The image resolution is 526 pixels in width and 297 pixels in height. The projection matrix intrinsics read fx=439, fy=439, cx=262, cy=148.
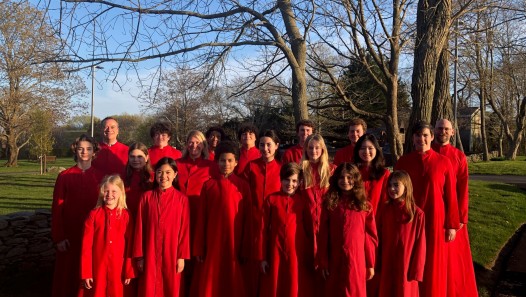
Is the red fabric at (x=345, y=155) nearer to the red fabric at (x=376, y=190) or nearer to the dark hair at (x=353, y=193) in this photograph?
the red fabric at (x=376, y=190)

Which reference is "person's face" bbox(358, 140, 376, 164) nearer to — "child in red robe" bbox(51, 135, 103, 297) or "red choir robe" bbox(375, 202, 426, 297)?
"red choir robe" bbox(375, 202, 426, 297)

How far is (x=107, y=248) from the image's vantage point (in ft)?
13.2

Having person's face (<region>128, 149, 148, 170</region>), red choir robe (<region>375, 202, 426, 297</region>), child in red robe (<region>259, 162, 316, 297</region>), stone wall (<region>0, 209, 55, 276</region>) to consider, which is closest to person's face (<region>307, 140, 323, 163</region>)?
child in red robe (<region>259, 162, 316, 297</region>)

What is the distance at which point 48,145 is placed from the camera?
25141 mm

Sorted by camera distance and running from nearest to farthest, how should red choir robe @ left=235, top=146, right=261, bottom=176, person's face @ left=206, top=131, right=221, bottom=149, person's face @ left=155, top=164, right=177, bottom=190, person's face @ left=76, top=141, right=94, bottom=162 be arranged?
person's face @ left=155, top=164, right=177, bottom=190 → person's face @ left=76, top=141, right=94, bottom=162 → red choir robe @ left=235, top=146, right=261, bottom=176 → person's face @ left=206, top=131, right=221, bottom=149

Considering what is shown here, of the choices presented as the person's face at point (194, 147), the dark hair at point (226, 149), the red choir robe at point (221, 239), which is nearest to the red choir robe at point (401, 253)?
the red choir robe at point (221, 239)

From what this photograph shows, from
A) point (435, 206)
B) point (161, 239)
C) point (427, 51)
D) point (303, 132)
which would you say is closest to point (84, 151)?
point (161, 239)

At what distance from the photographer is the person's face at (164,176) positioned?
4.16m

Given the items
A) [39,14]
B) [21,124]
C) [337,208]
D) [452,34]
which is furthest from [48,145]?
[337,208]

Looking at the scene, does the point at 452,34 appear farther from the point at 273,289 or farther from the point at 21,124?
the point at 21,124

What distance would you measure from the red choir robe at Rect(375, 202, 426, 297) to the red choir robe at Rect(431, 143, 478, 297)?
2.69ft

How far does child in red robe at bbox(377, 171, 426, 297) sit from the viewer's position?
399 cm

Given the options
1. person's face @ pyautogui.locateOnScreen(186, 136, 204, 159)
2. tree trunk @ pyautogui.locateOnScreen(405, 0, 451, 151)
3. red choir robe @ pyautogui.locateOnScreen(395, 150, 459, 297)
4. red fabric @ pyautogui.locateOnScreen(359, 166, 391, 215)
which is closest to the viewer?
red choir robe @ pyautogui.locateOnScreen(395, 150, 459, 297)

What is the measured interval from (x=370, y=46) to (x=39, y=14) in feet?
16.3
